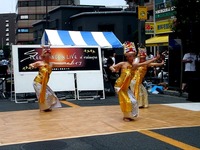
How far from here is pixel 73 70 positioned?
14.9 meters

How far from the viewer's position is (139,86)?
38.2 ft

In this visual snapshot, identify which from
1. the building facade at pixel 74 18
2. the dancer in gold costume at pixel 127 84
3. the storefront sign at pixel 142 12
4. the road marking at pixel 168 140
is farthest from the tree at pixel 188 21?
the building facade at pixel 74 18

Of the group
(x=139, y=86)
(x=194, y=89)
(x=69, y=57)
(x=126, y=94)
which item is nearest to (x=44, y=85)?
(x=139, y=86)

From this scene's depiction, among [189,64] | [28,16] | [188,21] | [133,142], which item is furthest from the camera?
[28,16]

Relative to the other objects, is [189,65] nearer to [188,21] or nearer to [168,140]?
[188,21]

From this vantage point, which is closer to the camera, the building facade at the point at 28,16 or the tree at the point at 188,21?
the tree at the point at 188,21

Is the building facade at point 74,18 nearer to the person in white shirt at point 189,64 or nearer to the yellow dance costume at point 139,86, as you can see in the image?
the person in white shirt at point 189,64

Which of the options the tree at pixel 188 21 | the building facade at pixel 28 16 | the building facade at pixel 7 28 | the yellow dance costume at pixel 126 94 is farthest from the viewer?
the building facade at pixel 7 28

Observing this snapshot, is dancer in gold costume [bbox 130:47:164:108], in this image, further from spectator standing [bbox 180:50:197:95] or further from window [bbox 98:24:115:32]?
window [bbox 98:24:115:32]

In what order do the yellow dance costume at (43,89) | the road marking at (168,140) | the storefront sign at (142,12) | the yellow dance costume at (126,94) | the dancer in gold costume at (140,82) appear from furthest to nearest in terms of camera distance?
the storefront sign at (142,12) → the yellow dance costume at (43,89) → the dancer in gold costume at (140,82) → the yellow dance costume at (126,94) → the road marking at (168,140)

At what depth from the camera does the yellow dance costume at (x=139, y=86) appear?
11220 mm

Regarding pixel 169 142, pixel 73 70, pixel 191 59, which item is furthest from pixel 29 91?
pixel 169 142

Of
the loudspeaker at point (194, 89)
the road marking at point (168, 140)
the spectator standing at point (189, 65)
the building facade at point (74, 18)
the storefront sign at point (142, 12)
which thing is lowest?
the road marking at point (168, 140)

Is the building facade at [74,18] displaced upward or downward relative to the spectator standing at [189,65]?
upward
